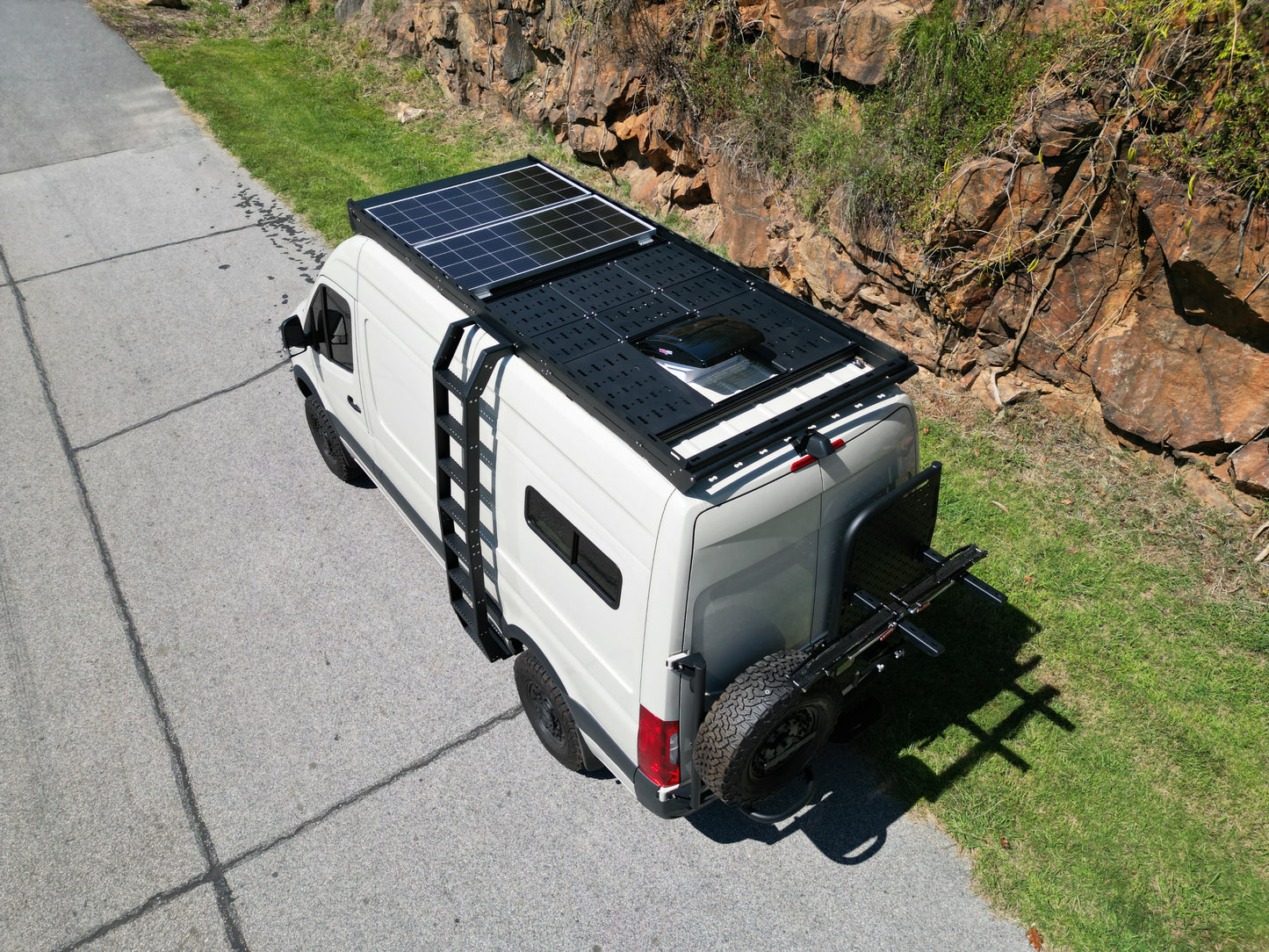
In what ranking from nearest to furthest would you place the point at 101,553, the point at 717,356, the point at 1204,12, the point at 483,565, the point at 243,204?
the point at 717,356, the point at 483,565, the point at 1204,12, the point at 101,553, the point at 243,204

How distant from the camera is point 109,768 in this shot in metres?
5.19

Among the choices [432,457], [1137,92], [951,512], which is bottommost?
[951,512]

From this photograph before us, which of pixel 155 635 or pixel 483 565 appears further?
pixel 155 635

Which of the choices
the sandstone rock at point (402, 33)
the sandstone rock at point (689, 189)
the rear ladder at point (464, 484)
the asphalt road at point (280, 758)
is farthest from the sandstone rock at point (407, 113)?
the rear ladder at point (464, 484)

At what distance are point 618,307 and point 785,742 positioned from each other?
244 centimetres

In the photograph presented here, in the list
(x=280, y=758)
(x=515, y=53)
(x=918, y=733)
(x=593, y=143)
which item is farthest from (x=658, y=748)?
(x=515, y=53)

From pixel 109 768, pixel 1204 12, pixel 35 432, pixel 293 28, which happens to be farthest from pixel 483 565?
pixel 293 28

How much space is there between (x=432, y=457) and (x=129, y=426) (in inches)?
162

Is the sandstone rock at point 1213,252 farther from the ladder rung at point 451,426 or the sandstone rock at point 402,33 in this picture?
the sandstone rock at point 402,33

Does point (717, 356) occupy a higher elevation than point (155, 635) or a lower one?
higher

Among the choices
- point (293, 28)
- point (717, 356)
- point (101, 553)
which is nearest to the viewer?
point (717, 356)

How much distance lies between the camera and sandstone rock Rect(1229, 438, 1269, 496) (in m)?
6.16

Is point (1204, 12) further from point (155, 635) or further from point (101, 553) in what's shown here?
point (101, 553)

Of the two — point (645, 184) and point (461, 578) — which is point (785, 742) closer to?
point (461, 578)
